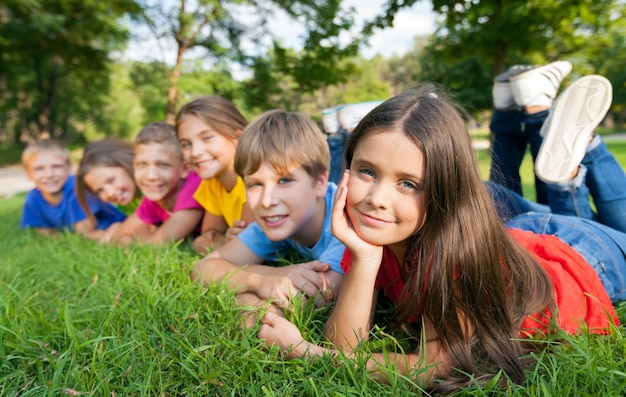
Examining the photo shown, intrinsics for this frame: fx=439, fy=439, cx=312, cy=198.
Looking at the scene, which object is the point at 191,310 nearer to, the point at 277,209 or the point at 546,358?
the point at 277,209

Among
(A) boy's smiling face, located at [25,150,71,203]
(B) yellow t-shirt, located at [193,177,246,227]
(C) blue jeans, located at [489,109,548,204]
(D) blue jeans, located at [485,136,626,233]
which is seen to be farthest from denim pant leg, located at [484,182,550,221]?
(A) boy's smiling face, located at [25,150,71,203]

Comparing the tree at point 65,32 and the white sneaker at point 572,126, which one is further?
the tree at point 65,32

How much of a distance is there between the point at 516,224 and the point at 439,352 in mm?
1111

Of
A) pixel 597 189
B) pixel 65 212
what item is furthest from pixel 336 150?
pixel 65 212

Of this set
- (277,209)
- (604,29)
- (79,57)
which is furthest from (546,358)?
(79,57)

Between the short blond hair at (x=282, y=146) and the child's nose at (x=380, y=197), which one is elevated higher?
the short blond hair at (x=282, y=146)

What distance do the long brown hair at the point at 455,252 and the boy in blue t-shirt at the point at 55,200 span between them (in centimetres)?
370

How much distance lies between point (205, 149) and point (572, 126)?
230 centimetres

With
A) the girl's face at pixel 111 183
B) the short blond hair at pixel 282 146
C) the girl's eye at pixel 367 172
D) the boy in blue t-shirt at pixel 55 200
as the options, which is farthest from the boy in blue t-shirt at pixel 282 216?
the boy in blue t-shirt at pixel 55 200

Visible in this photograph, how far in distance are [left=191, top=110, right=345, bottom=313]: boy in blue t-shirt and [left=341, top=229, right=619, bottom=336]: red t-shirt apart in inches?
11.2

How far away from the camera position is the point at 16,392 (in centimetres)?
149

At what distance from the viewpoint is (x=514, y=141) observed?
3211 millimetres

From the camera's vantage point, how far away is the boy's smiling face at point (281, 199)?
7.32 feet

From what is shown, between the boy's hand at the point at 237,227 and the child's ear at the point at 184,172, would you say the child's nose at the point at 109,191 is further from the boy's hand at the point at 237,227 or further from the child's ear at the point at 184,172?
the boy's hand at the point at 237,227
